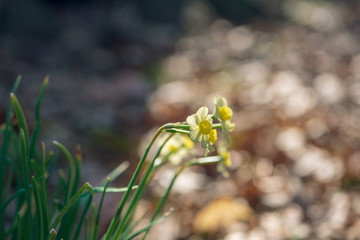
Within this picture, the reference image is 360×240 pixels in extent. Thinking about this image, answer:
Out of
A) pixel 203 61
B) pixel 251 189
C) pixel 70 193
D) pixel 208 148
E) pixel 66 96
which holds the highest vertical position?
pixel 203 61

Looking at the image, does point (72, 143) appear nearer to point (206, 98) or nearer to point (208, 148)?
point (206, 98)

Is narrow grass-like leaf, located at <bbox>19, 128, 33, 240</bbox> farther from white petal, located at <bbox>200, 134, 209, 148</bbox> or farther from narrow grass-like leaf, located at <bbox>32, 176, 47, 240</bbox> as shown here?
white petal, located at <bbox>200, 134, 209, 148</bbox>

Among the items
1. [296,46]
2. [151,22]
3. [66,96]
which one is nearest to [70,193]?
[66,96]

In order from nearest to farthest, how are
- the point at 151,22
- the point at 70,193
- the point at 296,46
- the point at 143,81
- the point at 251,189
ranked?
the point at 70,193 < the point at 251,189 < the point at 143,81 < the point at 296,46 < the point at 151,22

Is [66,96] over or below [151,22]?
below

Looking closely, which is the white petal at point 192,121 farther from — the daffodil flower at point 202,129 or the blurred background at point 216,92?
the blurred background at point 216,92

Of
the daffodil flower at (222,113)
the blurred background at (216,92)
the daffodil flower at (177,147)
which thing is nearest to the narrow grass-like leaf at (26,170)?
the daffodil flower at (177,147)

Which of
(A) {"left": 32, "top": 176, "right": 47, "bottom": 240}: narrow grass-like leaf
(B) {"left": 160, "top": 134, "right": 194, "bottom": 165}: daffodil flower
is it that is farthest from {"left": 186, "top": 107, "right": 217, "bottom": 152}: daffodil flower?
(A) {"left": 32, "top": 176, "right": 47, "bottom": 240}: narrow grass-like leaf
